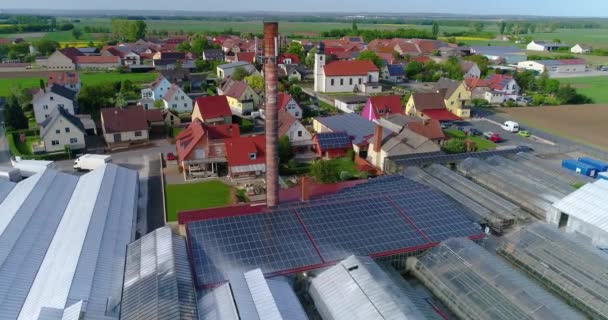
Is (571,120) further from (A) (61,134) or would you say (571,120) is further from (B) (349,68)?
(A) (61,134)

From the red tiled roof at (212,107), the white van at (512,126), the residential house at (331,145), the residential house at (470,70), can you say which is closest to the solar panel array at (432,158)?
the residential house at (331,145)

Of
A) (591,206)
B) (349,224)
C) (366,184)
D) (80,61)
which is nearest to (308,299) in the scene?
(349,224)

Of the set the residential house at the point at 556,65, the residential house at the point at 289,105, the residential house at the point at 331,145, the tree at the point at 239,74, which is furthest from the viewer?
the residential house at the point at 556,65

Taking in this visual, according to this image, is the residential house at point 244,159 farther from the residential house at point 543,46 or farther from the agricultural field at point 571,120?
the residential house at point 543,46

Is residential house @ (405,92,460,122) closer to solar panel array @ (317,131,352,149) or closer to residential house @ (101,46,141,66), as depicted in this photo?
solar panel array @ (317,131,352,149)

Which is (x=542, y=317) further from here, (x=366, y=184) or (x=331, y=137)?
(x=331, y=137)
